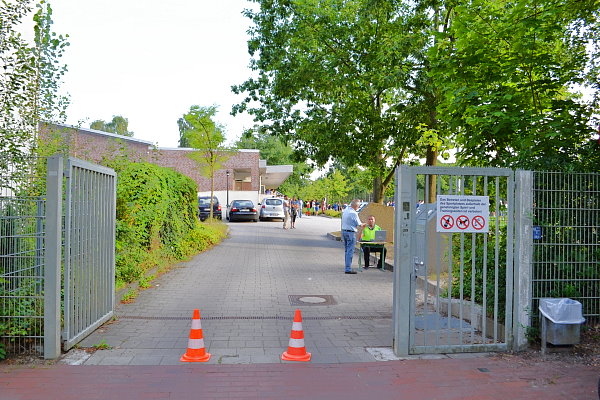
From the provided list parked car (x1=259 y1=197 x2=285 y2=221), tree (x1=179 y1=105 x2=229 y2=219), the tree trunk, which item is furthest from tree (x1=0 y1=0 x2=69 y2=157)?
parked car (x1=259 y1=197 x2=285 y2=221)

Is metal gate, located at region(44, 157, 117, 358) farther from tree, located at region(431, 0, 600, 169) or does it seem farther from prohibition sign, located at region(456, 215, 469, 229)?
tree, located at region(431, 0, 600, 169)

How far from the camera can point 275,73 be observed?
20.0 m

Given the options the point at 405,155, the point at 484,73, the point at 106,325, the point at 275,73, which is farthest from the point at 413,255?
the point at 405,155

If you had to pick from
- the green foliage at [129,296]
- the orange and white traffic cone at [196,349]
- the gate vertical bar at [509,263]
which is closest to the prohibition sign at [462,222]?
the gate vertical bar at [509,263]

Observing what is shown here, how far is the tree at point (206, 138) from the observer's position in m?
28.1

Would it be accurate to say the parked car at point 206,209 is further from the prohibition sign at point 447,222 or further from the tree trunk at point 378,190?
the prohibition sign at point 447,222

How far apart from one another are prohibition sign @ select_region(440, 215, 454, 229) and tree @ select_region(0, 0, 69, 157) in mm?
4820

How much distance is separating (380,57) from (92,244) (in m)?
10.5

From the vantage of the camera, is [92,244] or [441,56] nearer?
[92,244]

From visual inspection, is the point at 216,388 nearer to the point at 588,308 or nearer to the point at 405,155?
the point at 588,308

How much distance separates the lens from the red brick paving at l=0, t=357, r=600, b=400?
15.0 ft

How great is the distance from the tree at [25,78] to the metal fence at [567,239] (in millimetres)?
6051

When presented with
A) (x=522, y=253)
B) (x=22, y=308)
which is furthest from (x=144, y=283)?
(x=522, y=253)

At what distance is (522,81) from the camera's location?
763 centimetres
